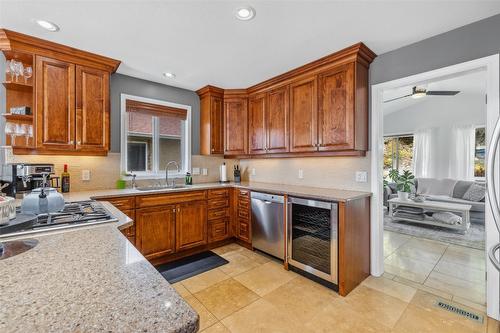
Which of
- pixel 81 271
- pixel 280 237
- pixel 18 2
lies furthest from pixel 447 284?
pixel 18 2

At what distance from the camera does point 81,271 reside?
0.76 m

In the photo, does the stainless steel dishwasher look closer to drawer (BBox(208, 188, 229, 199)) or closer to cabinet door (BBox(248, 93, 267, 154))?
drawer (BBox(208, 188, 229, 199))

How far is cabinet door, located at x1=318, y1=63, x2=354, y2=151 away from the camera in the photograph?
8.00 feet

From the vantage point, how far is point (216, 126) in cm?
376

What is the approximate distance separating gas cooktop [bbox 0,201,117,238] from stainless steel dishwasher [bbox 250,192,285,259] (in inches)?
70.5

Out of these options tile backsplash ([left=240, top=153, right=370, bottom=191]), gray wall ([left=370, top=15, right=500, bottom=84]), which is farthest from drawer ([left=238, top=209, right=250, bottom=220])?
gray wall ([left=370, top=15, right=500, bottom=84])

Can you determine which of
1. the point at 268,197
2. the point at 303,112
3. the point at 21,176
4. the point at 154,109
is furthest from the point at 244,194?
the point at 21,176

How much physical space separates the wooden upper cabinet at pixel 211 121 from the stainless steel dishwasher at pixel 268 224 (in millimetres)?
1136

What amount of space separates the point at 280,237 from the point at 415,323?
140 cm

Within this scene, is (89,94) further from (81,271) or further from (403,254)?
(403,254)

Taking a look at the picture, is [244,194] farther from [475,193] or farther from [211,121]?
[475,193]

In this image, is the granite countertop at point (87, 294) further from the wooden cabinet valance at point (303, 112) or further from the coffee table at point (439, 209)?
the coffee table at point (439, 209)

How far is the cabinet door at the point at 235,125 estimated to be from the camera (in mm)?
3746

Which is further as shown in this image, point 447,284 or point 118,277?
point 447,284
